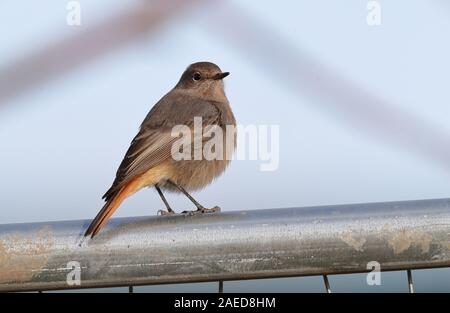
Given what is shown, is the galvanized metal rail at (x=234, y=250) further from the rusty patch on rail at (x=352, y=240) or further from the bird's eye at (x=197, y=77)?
the bird's eye at (x=197, y=77)

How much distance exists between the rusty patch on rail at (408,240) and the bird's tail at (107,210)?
3.79ft

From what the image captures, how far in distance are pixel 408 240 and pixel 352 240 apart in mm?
214

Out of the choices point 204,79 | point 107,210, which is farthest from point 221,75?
point 107,210

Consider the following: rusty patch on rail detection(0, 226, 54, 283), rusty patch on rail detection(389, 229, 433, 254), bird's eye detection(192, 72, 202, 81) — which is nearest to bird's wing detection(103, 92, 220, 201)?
bird's eye detection(192, 72, 202, 81)

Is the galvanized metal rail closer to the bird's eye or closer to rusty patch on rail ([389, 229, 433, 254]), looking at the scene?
rusty patch on rail ([389, 229, 433, 254])

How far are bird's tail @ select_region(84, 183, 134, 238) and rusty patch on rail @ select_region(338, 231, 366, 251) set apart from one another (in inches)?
37.8

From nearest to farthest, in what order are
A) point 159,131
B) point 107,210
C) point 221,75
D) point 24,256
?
point 24,256 → point 107,210 → point 159,131 → point 221,75

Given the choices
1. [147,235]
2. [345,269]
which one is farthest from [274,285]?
[147,235]

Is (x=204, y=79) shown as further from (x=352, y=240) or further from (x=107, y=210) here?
(x=352, y=240)

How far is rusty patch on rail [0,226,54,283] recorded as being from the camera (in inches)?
123

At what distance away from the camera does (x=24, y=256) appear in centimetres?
313

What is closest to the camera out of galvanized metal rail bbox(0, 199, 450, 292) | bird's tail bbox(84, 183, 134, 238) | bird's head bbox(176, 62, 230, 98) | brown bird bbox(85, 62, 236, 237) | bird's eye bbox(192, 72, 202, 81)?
galvanized metal rail bbox(0, 199, 450, 292)

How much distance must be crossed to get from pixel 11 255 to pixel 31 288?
0.48ft
